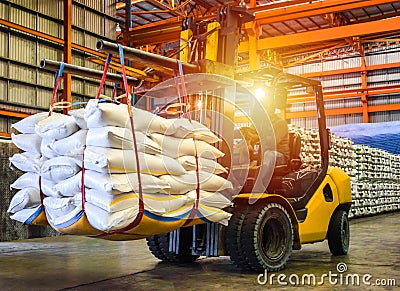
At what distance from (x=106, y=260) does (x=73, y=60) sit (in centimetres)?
963

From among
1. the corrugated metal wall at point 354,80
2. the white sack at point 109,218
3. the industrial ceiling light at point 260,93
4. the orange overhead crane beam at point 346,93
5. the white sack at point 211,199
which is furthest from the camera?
the corrugated metal wall at point 354,80

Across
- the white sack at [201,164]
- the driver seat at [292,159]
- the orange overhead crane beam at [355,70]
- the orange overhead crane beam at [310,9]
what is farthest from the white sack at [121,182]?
the orange overhead crane beam at [355,70]

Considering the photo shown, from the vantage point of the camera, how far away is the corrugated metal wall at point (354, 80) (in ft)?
77.5

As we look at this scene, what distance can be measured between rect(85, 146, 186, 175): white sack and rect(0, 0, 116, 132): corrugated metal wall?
9970mm

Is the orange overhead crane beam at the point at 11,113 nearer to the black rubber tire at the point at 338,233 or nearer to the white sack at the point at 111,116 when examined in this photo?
the black rubber tire at the point at 338,233

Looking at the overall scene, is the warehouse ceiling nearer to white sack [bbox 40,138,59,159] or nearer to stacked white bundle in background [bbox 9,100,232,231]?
stacked white bundle in background [bbox 9,100,232,231]

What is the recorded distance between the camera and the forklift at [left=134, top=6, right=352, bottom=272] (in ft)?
15.2

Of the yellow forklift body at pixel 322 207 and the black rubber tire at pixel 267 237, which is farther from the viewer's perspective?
the yellow forklift body at pixel 322 207

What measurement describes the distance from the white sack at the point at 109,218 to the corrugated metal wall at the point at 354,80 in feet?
71.6

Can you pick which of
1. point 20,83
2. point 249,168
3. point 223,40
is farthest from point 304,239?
point 20,83

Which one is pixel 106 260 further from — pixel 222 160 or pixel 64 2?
Answer: pixel 64 2

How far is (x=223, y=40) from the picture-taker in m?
5.20

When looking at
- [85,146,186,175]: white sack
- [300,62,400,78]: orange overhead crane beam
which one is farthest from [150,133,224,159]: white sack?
[300,62,400,78]: orange overhead crane beam

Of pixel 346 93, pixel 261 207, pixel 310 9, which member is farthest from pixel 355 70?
pixel 261 207
